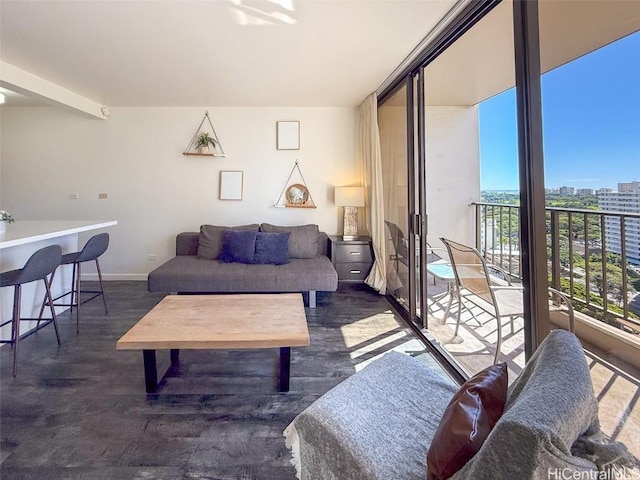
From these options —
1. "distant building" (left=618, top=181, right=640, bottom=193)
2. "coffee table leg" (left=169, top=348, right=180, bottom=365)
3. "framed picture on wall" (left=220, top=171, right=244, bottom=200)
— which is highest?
"framed picture on wall" (left=220, top=171, right=244, bottom=200)

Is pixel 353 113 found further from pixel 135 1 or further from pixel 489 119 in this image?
pixel 135 1

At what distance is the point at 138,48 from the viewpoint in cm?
264

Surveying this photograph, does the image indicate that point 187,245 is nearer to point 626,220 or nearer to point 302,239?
point 302,239

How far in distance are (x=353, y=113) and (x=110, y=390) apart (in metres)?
4.20

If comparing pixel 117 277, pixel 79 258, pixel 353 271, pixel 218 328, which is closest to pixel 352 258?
pixel 353 271

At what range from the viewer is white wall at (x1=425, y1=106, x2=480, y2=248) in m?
Answer: 4.37

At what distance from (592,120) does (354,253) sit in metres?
2.76

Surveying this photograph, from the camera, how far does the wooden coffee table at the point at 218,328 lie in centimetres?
177

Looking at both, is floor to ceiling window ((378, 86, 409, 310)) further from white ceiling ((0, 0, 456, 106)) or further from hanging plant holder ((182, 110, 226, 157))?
hanging plant holder ((182, 110, 226, 157))

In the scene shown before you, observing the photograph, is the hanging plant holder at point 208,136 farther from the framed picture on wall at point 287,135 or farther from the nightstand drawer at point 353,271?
the nightstand drawer at point 353,271

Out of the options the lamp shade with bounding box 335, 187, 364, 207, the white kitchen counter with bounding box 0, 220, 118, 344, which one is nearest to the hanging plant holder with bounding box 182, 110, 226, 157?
the white kitchen counter with bounding box 0, 220, 118, 344

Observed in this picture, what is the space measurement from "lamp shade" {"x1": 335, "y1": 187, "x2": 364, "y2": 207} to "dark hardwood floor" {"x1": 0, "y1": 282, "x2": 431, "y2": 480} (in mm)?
1786

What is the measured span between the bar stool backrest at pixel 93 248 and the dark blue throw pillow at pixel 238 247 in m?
1.24

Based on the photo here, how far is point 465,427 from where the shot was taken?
801mm
